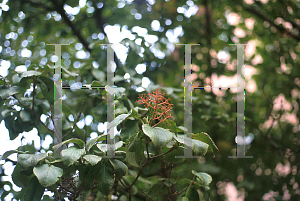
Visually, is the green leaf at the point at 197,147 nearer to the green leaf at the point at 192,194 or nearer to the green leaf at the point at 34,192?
the green leaf at the point at 192,194

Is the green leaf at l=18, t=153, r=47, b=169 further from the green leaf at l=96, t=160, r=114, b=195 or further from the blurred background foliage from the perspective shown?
the blurred background foliage

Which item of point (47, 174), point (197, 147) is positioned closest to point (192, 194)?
point (197, 147)

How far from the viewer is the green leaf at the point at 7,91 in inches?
20.6

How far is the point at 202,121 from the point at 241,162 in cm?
48

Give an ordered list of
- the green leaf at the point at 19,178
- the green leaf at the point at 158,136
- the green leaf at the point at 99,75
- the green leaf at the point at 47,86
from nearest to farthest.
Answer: the green leaf at the point at 158,136
the green leaf at the point at 19,178
the green leaf at the point at 47,86
the green leaf at the point at 99,75

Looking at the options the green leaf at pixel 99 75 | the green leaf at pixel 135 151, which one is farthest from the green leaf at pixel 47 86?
the green leaf at pixel 135 151

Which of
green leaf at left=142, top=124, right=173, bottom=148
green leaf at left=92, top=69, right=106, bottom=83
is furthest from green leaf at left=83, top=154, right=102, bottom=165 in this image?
green leaf at left=92, top=69, right=106, bottom=83

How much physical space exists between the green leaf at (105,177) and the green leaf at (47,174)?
0.06 m

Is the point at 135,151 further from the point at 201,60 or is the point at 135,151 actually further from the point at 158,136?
the point at 201,60

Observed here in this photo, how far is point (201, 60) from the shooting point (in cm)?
114

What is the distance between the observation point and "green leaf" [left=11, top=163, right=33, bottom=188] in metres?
0.45

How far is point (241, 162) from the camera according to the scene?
1217 millimetres

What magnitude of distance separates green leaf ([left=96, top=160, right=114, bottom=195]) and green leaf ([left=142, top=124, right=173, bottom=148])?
110 mm

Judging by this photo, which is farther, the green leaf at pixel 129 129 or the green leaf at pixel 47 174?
the green leaf at pixel 129 129
